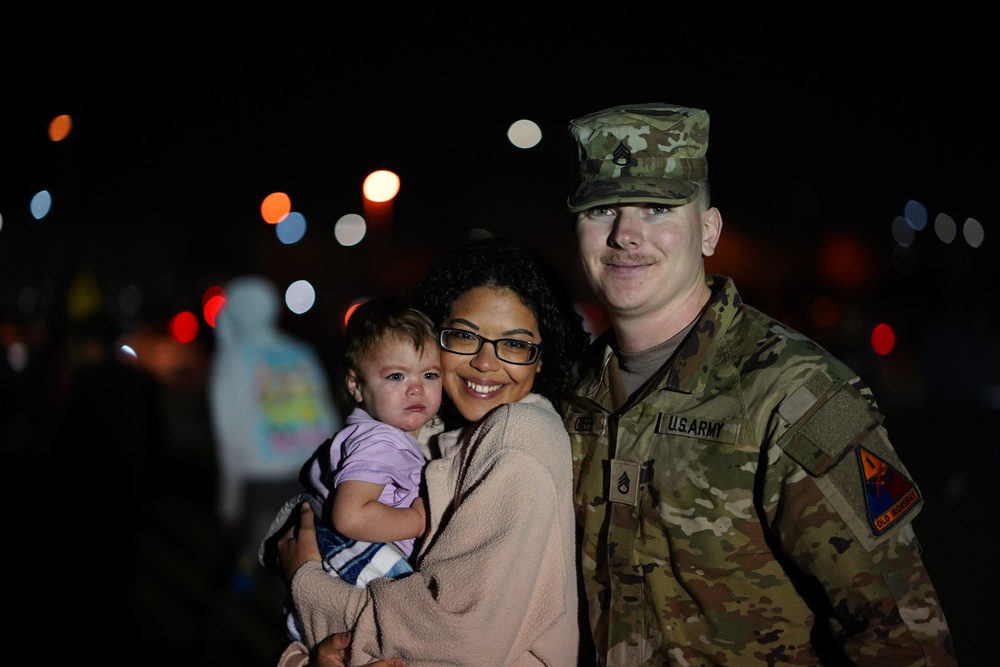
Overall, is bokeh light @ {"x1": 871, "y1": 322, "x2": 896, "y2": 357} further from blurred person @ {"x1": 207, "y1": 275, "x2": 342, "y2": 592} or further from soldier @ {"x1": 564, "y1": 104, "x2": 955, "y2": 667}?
soldier @ {"x1": 564, "y1": 104, "x2": 955, "y2": 667}

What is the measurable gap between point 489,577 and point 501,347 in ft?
2.66

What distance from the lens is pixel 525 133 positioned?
15023 mm

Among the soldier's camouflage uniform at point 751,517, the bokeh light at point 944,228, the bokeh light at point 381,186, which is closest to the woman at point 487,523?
the soldier's camouflage uniform at point 751,517

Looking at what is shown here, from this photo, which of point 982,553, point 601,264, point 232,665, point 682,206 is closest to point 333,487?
point 601,264

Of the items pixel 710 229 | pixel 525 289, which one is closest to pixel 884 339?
pixel 710 229

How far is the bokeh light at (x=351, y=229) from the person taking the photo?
89.3 feet

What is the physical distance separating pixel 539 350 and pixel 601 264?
38cm

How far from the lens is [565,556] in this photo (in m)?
2.56

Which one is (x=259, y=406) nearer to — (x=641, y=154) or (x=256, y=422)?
(x=256, y=422)

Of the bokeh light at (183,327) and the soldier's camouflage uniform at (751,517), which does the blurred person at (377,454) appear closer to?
the soldier's camouflage uniform at (751,517)

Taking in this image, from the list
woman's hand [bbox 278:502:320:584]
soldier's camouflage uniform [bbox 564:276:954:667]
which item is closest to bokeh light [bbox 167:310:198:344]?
woman's hand [bbox 278:502:320:584]

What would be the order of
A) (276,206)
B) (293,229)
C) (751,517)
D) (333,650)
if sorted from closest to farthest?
(751,517)
(333,650)
(276,206)
(293,229)

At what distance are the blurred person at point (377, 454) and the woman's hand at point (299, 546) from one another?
1.5 inches

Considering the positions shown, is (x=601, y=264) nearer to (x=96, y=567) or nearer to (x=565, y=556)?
(x=565, y=556)
